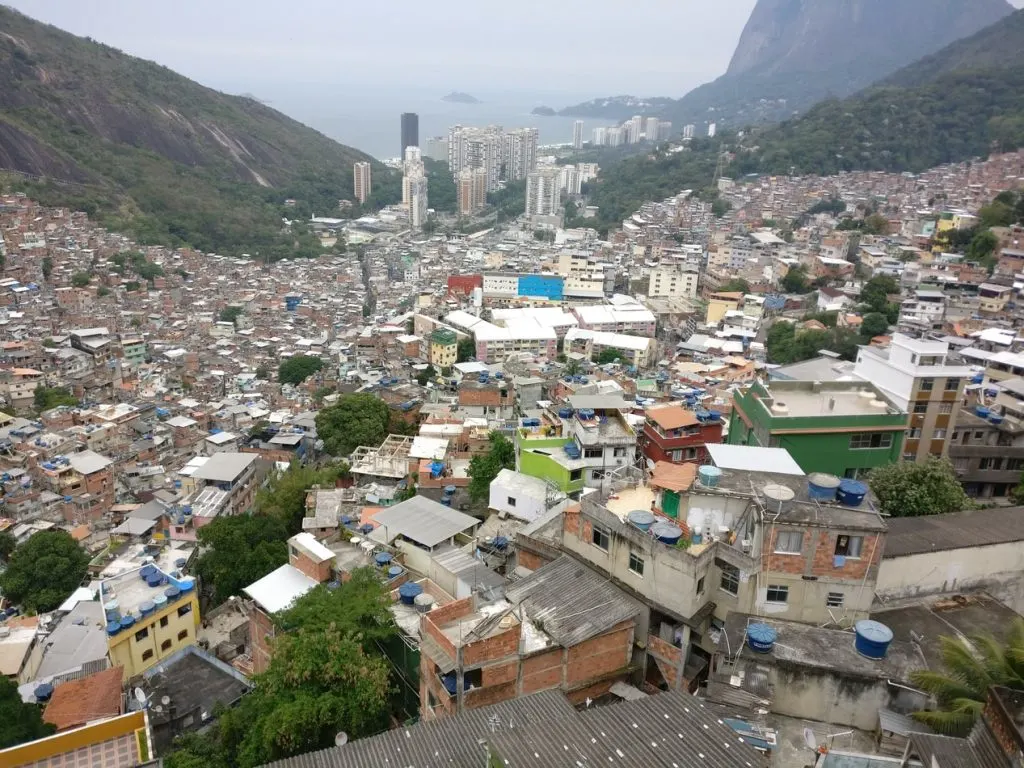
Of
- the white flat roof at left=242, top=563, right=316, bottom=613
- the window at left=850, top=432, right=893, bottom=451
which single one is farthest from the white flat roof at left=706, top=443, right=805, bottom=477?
the white flat roof at left=242, top=563, right=316, bottom=613

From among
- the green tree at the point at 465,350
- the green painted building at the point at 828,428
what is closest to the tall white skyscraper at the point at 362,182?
the green tree at the point at 465,350

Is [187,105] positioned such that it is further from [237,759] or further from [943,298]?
[237,759]

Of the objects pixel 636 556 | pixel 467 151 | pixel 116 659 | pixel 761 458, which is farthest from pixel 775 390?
pixel 467 151

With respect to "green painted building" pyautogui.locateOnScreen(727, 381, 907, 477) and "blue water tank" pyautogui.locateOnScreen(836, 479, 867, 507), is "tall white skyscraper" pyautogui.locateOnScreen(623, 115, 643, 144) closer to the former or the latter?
"green painted building" pyautogui.locateOnScreen(727, 381, 907, 477)

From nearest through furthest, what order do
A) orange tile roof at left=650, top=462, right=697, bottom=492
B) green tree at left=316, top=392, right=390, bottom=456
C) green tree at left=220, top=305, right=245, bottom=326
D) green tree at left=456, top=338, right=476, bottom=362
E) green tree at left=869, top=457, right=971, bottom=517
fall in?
orange tile roof at left=650, top=462, right=697, bottom=492 < green tree at left=869, top=457, right=971, bottom=517 < green tree at left=316, top=392, right=390, bottom=456 < green tree at left=456, top=338, right=476, bottom=362 < green tree at left=220, top=305, right=245, bottom=326

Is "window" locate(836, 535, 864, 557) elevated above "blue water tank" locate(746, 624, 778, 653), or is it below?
above
